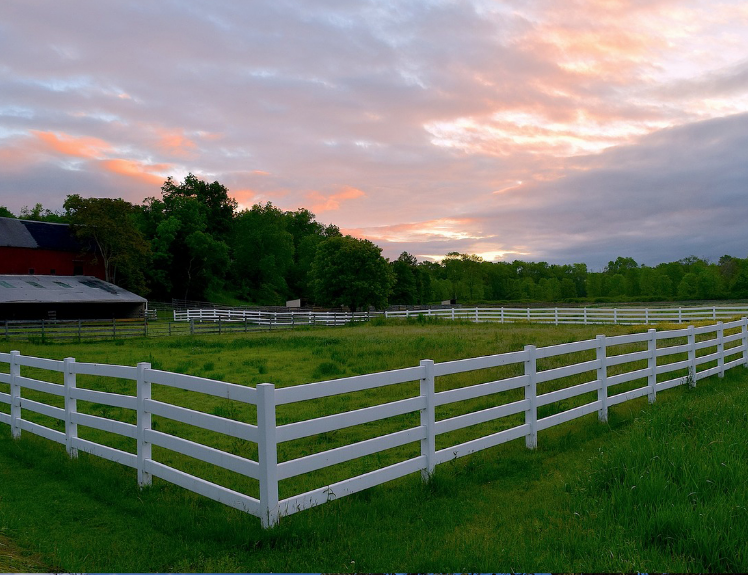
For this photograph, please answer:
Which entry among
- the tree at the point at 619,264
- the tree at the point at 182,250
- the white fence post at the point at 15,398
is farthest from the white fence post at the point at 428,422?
the tree at the point at 619,264

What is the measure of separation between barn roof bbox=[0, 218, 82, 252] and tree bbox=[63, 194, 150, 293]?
1002mm

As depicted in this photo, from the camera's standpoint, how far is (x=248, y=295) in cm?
9281

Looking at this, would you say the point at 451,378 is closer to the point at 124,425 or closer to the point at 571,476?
the point at 571,476

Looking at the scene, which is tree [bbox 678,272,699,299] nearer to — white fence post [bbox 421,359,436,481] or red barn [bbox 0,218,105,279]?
red barn [bbox 0,218,105,279]

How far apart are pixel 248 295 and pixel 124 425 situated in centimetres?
8772

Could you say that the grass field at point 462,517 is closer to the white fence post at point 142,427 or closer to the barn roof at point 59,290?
the white fence post at point 142,427

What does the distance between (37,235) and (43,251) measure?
6.05 feet

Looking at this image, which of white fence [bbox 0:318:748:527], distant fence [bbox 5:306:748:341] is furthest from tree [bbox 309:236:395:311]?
white fence [bbox 0:318:748:527]

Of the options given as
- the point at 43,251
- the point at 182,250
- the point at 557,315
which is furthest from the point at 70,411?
the point at 182,250

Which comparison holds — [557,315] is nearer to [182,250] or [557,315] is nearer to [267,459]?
[267,459]

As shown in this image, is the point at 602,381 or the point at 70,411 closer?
the point at 70,411

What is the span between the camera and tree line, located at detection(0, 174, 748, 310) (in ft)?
190

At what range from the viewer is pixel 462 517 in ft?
17.2

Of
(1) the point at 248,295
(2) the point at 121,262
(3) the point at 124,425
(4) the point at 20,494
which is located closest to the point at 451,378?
(3) the point at 124,425
